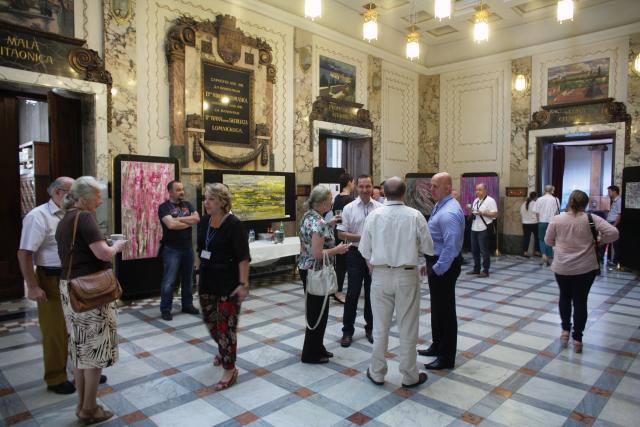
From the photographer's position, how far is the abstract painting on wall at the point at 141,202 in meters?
6.14

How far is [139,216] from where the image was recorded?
20.6 feet

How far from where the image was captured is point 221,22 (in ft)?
24.3

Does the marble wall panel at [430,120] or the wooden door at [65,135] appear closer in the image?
the wooden door at [65,135]

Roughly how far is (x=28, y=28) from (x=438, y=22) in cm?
857

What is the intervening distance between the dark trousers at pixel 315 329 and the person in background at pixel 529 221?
300 inches

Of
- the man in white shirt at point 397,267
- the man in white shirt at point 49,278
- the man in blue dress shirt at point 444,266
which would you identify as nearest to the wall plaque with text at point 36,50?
the man in white shirt at point 49,278

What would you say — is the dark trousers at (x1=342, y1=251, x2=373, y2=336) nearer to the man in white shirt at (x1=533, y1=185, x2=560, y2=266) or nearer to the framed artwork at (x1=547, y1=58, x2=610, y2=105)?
the man in white shirt at (x1=533, y1=185, x2=560, y2=266)

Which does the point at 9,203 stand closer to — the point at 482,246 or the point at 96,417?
the point at 96,417

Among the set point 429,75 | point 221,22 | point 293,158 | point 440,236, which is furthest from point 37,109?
point 429,75

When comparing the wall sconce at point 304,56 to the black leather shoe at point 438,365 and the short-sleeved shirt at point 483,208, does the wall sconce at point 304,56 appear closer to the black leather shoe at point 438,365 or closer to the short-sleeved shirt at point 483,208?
the short-sleeved shirt at point 483,208

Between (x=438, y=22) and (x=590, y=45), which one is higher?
(x=438, y=22)

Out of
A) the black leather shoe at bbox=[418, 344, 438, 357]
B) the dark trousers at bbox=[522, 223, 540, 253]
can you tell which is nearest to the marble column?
the dark trousers at bbox=[522, 223, 540, 253]

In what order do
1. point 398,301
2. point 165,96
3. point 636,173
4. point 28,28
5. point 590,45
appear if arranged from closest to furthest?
point 398,301 < point 28,28 < point 165,96 < point 636,173 < point 590,45

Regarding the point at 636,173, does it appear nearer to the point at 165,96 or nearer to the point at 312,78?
the point at 312,78
